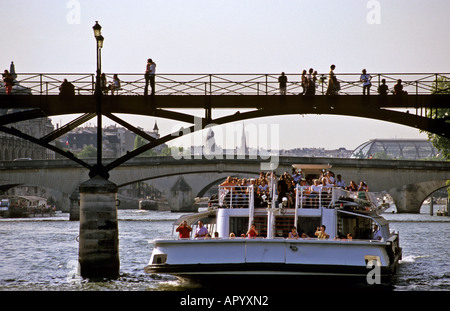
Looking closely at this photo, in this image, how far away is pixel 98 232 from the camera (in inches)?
1300

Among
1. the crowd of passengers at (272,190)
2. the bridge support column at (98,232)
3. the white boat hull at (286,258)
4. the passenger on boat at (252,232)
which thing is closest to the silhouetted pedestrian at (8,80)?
the bridge support column at (98,232)

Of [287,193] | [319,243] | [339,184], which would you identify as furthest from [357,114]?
[319,243]

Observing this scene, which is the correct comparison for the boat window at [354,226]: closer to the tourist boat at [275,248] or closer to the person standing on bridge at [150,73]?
the tourist boat at [275,248]

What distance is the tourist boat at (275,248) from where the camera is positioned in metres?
27.3

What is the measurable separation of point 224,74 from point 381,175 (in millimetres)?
60921

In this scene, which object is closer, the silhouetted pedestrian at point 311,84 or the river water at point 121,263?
the river water at point 121,263

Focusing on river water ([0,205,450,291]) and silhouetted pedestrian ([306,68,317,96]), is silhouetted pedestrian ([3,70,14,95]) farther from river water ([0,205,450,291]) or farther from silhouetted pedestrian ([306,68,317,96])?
silhouetted pedestrian ([306,68,317,96])

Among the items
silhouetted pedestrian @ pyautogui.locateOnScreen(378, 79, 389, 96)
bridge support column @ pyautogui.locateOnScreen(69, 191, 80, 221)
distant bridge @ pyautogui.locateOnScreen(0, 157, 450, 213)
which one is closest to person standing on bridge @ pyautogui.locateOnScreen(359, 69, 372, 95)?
silhouetted pedestrian @ pyautogui.locateOnScreen(378, 79, 389, 96)

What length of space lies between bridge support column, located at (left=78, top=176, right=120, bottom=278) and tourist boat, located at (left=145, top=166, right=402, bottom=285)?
14.9ft

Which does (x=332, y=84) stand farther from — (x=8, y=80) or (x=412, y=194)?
(x=412, y=194)

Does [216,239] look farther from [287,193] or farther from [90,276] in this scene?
[90,276]

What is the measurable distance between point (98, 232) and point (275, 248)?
824 cm

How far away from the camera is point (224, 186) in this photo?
31.1 metres

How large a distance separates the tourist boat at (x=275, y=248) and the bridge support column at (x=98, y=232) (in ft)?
14.9
